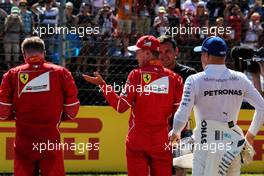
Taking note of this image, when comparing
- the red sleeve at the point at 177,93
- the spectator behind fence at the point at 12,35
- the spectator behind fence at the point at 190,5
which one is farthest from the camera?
the spectator behind fence at the point at 190,5

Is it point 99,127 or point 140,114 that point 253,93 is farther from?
point 99,127

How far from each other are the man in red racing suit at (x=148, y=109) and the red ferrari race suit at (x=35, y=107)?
553 millimetres

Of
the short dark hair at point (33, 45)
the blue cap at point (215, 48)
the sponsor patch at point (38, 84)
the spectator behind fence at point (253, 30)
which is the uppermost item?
the blue cap at point (215, 48)

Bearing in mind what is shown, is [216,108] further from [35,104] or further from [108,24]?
[108,24]

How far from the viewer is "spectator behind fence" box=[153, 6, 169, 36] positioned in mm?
11328

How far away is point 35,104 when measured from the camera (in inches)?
260

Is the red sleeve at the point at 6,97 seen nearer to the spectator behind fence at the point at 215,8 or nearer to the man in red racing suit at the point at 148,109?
the man in red racing suit at the point at 148,109

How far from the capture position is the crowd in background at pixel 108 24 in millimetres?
10422

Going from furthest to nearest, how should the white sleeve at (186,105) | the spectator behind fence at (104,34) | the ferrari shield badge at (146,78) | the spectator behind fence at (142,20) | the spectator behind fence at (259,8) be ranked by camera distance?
the spectator behind fence at (259,8)
the spectator behind fence at (142,20)
the spectator behind fence at (104,34)
the ferrari shield badge at (146,78)
the white sleeve at (186,105)

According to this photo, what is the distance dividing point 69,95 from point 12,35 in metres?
4.05

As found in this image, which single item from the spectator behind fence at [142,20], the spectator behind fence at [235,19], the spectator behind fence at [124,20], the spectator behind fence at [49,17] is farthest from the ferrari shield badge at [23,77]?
the spectator behind fence at [235,19]

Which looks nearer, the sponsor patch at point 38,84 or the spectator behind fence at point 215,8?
the sponsor patch at point 38,84

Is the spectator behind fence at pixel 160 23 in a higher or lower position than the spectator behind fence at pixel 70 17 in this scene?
lower

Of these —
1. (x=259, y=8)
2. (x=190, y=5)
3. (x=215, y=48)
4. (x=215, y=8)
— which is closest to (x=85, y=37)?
(x=215, y=8)
